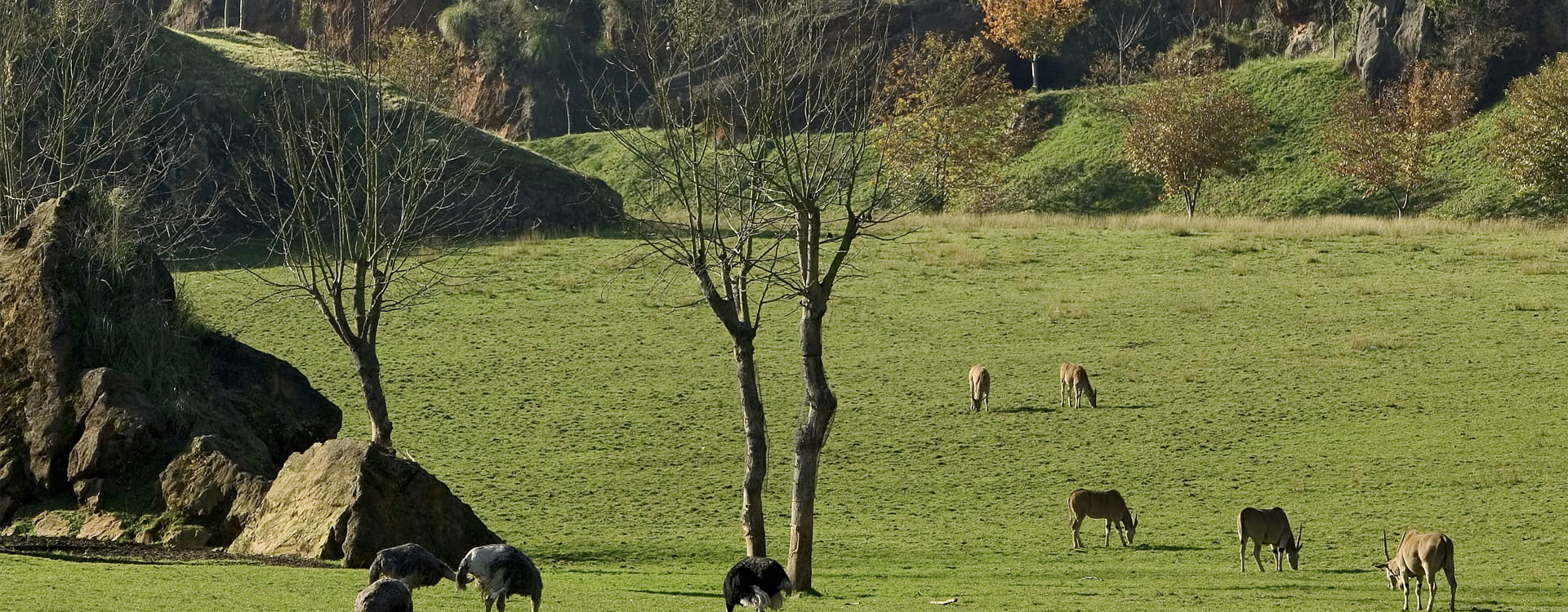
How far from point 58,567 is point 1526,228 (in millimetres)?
57550

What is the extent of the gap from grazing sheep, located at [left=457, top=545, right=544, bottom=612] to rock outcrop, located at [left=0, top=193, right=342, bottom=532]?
8264 mm

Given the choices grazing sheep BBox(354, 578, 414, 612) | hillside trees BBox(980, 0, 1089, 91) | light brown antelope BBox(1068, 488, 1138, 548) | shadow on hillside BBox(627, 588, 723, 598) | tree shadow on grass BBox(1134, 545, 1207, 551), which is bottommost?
tree shadow on grass BBox(1134, 545, 1207, 551)

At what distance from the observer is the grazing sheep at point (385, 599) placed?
561 inches

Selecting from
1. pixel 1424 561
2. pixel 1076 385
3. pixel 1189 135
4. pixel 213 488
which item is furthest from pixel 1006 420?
pixel 1189 135

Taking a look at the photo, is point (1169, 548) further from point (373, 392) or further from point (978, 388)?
point (373, 392)

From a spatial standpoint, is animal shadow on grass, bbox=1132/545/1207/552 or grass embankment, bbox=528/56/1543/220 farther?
grass embankment, bbox=528/56/1543/220

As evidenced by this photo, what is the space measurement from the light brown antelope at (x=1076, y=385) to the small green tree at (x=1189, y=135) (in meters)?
43.9

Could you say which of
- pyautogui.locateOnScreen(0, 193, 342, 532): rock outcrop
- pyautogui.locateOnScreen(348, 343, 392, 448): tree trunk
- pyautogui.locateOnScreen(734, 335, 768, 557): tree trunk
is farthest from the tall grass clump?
pyautogui.locateOnScreen(734, 335, 768, 557): tree trunk

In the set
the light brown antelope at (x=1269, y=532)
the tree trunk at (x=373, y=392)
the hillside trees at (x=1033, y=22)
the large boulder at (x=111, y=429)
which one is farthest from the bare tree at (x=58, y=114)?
the hillside trees at (x=1033, y=22)

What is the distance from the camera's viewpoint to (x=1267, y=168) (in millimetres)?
90125

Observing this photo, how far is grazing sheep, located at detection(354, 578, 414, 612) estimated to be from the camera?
14242 millimetres

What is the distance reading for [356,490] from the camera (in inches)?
850

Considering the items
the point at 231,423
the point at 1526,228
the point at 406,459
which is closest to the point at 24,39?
the point at 231,423

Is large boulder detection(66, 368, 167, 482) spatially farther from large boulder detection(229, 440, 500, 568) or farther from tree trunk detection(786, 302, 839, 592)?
tree trunk detection(786, 302, 839, 592)
